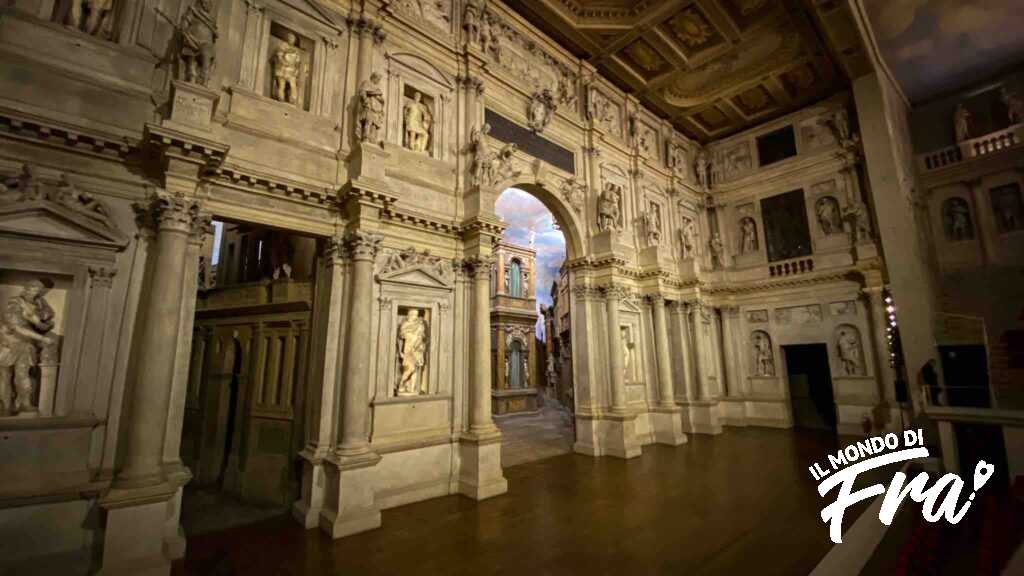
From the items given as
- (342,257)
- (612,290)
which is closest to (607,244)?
(612,290)

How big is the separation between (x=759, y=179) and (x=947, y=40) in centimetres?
547

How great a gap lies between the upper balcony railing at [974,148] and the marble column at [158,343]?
63.9ft

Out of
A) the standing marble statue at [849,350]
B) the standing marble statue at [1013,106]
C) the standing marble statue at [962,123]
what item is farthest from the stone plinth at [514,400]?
the standing marble statue at [1013,106]

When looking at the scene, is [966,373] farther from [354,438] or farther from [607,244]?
[354,438]

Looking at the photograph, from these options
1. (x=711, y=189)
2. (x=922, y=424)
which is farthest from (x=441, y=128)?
(x=922, y=424)

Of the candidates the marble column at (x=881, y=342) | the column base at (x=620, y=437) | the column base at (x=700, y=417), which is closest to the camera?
the column base at (x=620, y=437)

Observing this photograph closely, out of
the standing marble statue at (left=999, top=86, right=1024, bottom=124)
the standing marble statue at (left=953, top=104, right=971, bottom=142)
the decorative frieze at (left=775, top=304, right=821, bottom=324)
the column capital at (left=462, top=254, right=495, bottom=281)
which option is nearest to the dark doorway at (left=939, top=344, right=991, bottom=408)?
the decorative frieze at (left=775, top=304, right=821, bottom=324)

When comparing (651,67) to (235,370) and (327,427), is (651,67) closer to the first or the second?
(327,427)

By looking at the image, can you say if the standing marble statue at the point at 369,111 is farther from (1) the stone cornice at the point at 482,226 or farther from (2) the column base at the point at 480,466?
(2) the column base at the point at 480,466

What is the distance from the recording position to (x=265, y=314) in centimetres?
806

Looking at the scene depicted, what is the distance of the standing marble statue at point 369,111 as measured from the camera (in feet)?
21.9

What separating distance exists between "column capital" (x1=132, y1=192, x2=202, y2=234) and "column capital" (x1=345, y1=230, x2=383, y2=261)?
1887 mm

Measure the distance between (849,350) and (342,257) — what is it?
14.4 m

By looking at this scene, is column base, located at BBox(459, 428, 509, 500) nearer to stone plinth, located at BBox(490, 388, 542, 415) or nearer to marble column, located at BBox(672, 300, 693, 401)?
marble column, located at BBox(672, 300, 693, 401)
